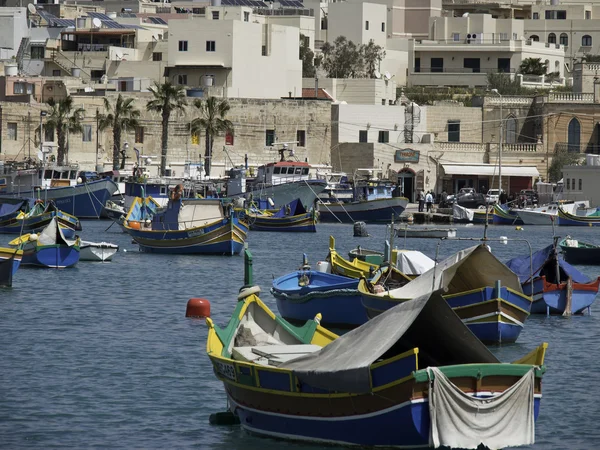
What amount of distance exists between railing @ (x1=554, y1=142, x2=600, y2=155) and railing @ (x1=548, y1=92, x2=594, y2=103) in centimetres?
254

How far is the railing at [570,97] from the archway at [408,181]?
370 inches

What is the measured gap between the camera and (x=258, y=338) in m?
20.7

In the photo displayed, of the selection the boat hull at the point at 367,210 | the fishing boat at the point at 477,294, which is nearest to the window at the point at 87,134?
the boat hull at the point at 367,210

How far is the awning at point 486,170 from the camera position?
270ft

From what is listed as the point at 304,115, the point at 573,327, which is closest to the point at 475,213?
the point at 304,115

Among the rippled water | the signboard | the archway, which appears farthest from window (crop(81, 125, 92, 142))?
the rippled water

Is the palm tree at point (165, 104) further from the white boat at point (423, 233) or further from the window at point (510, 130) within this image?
the white boat at point (423, 233)

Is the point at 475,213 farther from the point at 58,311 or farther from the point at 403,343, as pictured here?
the point at 403,343

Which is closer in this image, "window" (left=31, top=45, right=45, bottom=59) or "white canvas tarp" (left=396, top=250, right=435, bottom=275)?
"white canvas tarp" (left=396, top=250, right=435, bottom=275)

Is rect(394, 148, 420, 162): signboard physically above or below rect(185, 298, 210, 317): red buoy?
above

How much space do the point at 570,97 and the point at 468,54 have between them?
15940mm

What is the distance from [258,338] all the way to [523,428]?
4738mm

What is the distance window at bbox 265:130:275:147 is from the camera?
276ft

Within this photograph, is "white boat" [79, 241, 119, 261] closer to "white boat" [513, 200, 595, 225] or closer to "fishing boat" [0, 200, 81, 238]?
"fishing boat" [0, 200, 81, 238]
